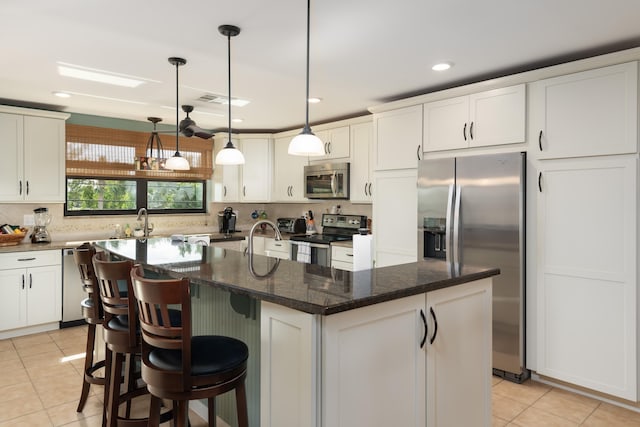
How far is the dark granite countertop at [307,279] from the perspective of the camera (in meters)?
1.45

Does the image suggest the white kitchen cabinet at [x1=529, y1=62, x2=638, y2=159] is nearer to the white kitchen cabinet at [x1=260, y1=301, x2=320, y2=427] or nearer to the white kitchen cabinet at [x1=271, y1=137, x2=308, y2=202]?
the white kitchen cabinet at [x1=260, y1=301, x2=320, y2=427]

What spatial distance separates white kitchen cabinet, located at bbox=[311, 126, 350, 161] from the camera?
483 cm

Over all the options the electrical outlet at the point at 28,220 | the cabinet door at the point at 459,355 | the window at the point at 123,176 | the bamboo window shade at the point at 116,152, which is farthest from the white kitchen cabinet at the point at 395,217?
the electrical outlet at the point at 28,220

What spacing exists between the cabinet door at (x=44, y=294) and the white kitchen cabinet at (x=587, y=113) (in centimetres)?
474

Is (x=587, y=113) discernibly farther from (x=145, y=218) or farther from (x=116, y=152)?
(x=116, y=152)

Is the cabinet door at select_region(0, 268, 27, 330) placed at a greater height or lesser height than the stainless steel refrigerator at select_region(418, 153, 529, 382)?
lesser

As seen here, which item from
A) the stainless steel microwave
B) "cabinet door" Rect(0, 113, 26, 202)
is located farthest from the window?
the stainless steel microwave

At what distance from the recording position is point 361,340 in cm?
146

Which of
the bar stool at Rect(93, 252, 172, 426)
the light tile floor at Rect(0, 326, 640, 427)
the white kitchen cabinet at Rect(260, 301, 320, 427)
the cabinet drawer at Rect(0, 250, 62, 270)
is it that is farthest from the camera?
the cabinet drawer at Rect(0, 250, 62, 270)

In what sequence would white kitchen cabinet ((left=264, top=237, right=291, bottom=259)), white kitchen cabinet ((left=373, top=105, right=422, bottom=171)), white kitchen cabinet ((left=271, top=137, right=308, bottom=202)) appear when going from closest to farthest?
white kitchen cabinet ((left=373, top=105, right=422, bottom=171)) → white kitchen cabinet ((left=264, top=237, right=291, bottom=259)) → white kitchen cabinet ((left=271, top=137, right=308, bottom=202))

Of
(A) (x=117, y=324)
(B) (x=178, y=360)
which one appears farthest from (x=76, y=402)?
(B) (x=178, y=360)

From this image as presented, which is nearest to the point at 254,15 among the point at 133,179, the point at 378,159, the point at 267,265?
the point at 267,265

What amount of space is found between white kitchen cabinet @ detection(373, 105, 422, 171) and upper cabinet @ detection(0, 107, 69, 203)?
3503 mm

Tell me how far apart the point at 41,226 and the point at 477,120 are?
4.76 meters
